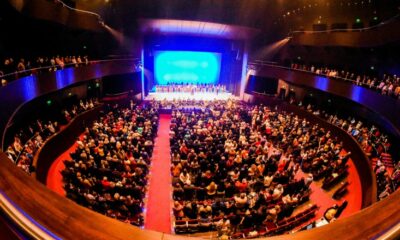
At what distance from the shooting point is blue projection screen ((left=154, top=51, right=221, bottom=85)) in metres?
24.9

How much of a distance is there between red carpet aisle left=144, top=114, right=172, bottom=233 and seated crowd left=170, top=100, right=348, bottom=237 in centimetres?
50

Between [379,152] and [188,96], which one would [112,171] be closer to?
[379,152]

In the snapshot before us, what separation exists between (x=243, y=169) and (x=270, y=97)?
13754 mm

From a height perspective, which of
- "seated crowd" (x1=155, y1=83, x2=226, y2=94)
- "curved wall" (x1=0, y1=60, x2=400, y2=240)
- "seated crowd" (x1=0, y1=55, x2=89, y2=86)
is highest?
"curved wall" (x1=0, y1=60, x2=400, y2=240)

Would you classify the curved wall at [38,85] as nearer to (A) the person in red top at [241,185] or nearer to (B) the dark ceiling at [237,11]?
(B) the dark ceiling at [237,11]

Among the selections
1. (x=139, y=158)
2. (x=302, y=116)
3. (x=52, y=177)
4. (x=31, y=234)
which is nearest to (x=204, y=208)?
(x=139, y=158)

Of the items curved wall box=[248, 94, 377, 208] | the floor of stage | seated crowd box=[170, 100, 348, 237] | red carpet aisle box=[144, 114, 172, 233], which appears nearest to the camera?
seated crowd box=[170, 100, 348, 237]

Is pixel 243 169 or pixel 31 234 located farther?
pixel 243 169

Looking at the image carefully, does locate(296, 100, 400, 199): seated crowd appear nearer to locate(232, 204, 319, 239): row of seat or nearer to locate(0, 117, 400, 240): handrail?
locate(232, 204, 319, 239): row of seat

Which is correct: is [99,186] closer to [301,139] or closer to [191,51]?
[301,139]

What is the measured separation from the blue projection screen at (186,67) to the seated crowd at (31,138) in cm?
1050

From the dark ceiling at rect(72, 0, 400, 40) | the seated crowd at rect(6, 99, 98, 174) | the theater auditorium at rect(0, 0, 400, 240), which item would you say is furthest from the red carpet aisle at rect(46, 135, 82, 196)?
the dark ceiling at rect(72, 0, 400, 40)

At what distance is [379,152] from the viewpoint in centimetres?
1086

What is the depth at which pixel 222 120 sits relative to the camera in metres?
15.2
